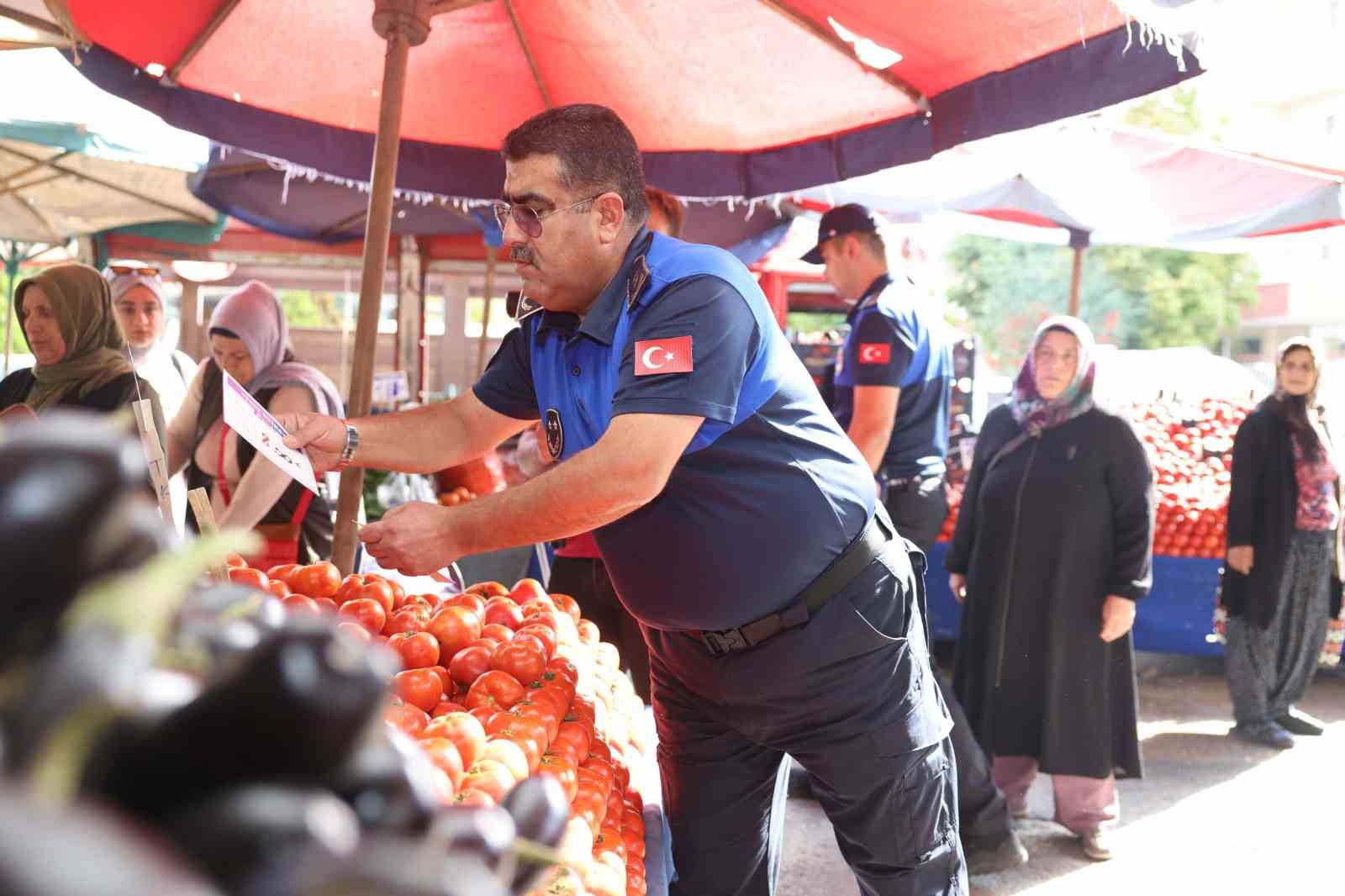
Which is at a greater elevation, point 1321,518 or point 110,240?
point 110,240

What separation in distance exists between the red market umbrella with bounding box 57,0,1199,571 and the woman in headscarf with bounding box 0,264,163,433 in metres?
0.72

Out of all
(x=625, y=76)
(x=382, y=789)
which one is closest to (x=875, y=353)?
(x=625, y=76)

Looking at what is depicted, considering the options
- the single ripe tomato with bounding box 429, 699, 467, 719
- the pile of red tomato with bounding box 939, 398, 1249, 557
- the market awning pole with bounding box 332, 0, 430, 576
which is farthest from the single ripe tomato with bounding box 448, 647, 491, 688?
the pile of red tomato with bounding box 939, 398, 1249, 557

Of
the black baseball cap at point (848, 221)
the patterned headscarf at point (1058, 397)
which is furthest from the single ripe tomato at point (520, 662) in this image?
the patterned headscarf at point (1058, 397)

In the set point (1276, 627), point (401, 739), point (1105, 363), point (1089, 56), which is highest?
point (1089, 56)

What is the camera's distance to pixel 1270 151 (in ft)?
25.6

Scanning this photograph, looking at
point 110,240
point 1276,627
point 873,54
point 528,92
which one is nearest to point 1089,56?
point 873,54

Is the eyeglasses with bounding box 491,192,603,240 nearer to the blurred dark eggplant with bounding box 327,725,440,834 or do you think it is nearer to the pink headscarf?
the blurred dark eggplant with bounding box 327,725,440,834

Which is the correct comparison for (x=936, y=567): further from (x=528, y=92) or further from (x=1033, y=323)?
(x=1033, y=323)

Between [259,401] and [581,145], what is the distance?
2207mm

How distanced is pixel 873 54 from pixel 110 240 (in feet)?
35.7

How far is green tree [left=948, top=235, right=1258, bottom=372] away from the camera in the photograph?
25.0 m

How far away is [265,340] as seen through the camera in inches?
155

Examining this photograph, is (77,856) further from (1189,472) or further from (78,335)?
(1189,472)
